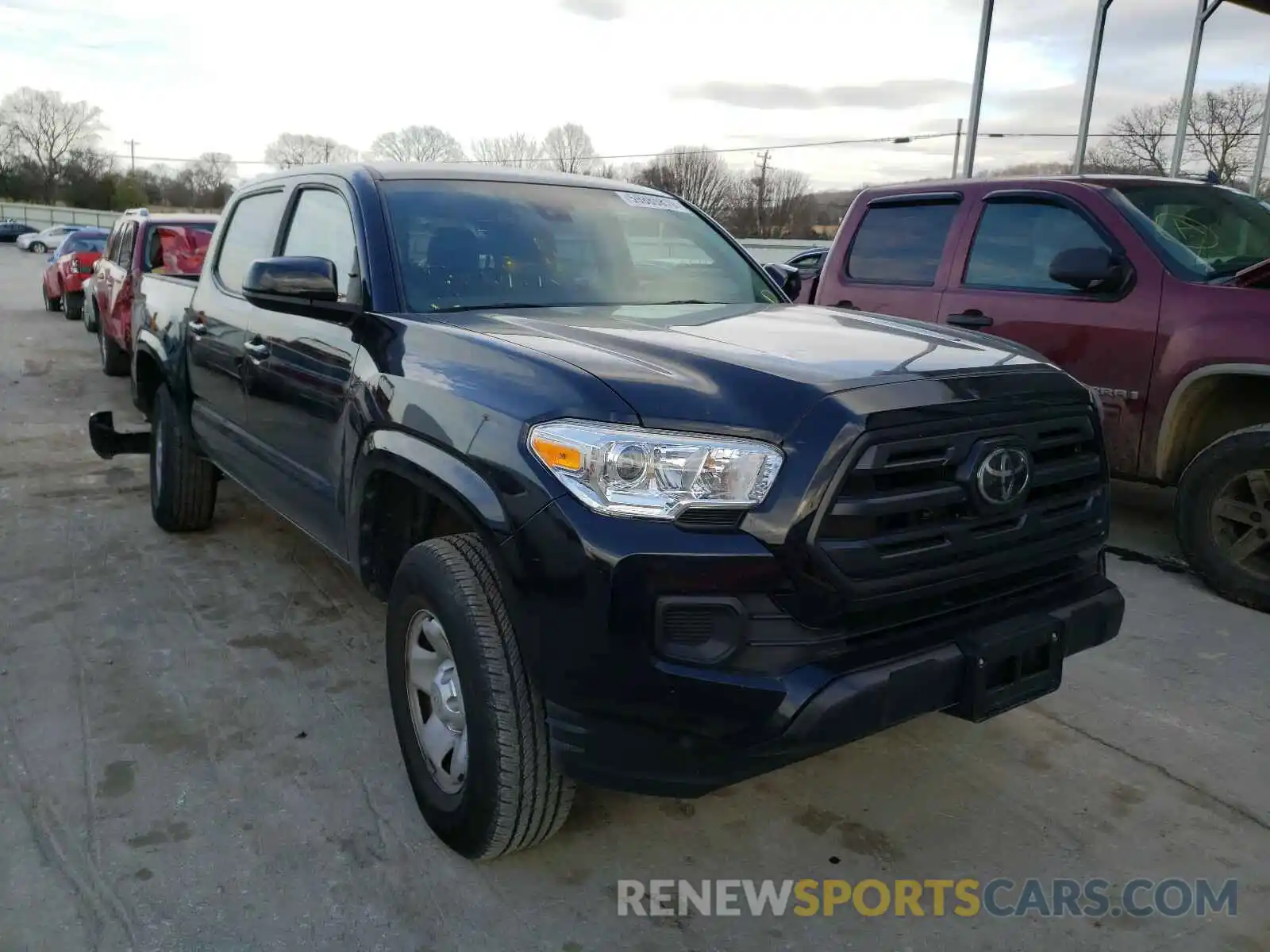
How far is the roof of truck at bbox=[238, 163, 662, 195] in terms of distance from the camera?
3.61 meters

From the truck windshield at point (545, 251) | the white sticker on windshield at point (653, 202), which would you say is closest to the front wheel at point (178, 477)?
the truck windshield at point (545, 251)

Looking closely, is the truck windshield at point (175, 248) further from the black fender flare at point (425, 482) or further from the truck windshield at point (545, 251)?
the black fender flare at point (425, 482)

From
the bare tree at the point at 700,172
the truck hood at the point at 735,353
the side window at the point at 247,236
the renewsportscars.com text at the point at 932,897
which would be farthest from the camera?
the bare tree at the point at 700,172

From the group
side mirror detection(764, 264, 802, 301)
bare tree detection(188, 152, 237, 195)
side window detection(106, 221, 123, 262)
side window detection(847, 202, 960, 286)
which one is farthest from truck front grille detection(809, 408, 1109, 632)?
bare tree detection(188, 152, 237, 195)

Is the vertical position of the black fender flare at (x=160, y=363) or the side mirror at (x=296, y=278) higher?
the side mirror at (x=296, y=278)

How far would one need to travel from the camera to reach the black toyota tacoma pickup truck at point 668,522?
7.05 ft

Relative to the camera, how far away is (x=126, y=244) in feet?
33.4

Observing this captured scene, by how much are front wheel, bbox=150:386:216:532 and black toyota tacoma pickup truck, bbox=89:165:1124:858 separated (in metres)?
2.19

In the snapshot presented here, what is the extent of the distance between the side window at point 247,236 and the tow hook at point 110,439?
1.49 m

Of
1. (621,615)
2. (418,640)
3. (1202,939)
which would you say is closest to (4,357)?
(418,640)

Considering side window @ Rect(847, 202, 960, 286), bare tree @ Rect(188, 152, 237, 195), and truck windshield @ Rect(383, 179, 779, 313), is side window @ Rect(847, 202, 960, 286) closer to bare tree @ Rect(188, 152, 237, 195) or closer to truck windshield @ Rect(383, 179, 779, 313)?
truck windshield @ Rect(383, 179, 779, 313)

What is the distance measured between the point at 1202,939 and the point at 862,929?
81 cm

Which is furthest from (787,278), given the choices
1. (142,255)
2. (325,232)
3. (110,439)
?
(142,255)

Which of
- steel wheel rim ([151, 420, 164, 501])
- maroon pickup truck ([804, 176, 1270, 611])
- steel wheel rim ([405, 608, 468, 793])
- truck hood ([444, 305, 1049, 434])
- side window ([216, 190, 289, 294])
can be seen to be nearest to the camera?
truck hood ([444, 305, 1049, 434])
